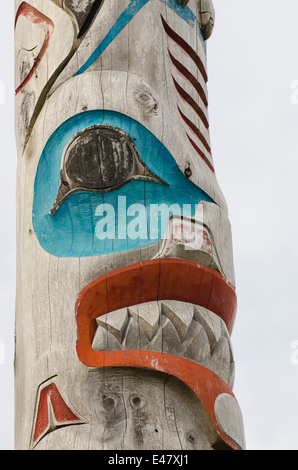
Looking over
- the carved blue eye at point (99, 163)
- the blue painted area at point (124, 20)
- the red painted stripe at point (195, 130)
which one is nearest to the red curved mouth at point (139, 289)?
the carved blue eye at point (99, 163)

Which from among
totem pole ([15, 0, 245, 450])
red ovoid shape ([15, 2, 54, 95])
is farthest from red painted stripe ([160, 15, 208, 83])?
red ovoid shape ([15, 2, 54, 95])

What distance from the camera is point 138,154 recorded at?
5.41 meters

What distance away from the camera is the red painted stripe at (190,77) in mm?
6016

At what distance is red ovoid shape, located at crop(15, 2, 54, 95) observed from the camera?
5.91m

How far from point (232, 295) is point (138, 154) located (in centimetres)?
96

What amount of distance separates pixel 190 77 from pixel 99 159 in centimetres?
114

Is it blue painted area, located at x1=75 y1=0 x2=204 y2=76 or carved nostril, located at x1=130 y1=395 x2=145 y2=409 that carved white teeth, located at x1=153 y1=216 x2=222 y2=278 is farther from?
blue painted area, located at x1=75 y1=0 x2=204 y2=76

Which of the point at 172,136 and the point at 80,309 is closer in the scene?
the point at 80,309

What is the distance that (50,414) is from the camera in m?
4.82

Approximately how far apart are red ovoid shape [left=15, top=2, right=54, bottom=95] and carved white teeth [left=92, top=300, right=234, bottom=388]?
177 cm

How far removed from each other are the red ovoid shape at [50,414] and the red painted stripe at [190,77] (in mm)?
2244

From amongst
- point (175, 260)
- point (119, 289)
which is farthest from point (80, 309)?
point (175, 260)

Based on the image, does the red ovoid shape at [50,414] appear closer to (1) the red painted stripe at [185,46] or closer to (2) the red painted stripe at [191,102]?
(2) the red painted stripe at [191,102]
